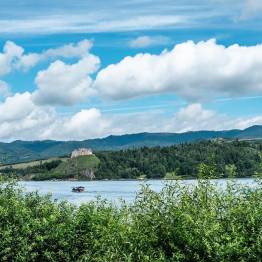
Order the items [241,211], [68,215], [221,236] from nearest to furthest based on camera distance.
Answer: [221,236], [241,211], [68,215]

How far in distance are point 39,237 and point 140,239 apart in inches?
611

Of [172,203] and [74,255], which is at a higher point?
[172,203]

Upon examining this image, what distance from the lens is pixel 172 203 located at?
114 ft

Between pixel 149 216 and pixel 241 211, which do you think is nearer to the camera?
pixel 241 211

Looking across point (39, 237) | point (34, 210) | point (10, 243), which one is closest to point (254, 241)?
point (39, 237)

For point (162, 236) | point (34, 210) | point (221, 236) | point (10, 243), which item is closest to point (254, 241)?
point (221, 236)

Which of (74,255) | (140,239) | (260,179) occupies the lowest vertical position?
(74,255)

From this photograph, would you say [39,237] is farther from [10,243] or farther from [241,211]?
[241,211]

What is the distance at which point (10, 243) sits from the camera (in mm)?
47688

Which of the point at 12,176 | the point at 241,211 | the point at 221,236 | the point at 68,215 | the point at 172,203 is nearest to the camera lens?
the point at 221,236

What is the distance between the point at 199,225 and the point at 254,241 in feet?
10.1

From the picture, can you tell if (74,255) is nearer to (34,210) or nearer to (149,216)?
(34,210)

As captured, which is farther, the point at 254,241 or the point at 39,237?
the point at 39,237

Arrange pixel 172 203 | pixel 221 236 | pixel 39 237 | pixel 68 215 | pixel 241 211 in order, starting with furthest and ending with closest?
pixel 68 215, pixel 39 237, pixel 172 203, pixel 241 211, pixel 221 236
